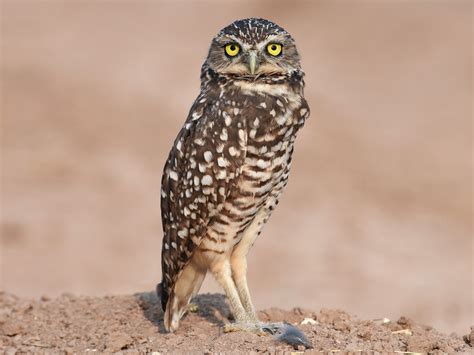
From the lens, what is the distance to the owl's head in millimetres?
6406

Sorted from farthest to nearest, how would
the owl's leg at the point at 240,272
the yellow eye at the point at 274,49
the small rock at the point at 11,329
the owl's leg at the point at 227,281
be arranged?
the small rock at the point at 11,329 < the owl's leg at the point at 240,272 < the owl's leg at the point at 227,281 < the yellow eye at the point at 274,49

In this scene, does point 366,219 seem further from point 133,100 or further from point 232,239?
point 232,239

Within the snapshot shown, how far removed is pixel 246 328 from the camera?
21.5 ft

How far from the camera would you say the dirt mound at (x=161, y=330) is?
621 cm

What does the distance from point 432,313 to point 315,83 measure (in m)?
9.54

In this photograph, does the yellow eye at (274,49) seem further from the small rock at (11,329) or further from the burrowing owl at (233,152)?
the small rock at (11,329)

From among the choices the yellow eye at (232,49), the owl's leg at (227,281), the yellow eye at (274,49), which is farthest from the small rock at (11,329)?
the yellow eye at (274,49)

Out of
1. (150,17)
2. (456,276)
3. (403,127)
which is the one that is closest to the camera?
(456,276)

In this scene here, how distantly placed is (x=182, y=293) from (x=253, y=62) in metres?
1.90

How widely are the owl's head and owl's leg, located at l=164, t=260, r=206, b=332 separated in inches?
60.4

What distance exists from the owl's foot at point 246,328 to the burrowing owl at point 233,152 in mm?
27

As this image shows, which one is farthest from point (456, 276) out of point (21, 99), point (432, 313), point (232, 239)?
point (21, 99)

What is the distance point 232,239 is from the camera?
21.4 ft

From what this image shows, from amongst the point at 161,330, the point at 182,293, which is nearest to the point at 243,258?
the point at 182,293
